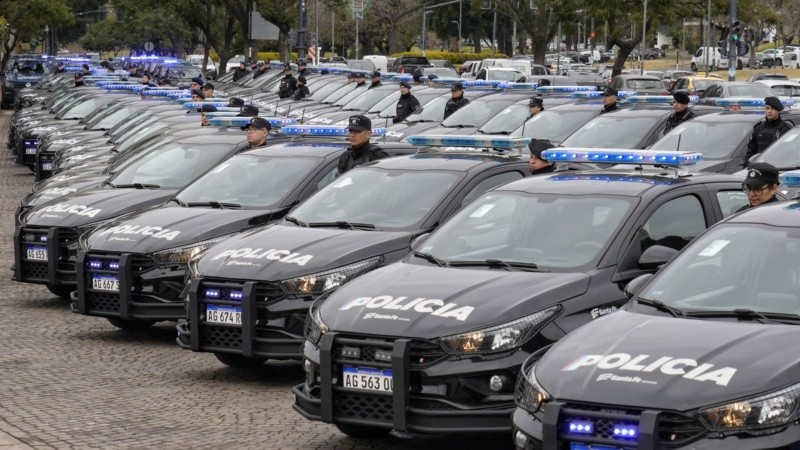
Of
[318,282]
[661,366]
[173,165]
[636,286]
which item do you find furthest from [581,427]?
[173,165]

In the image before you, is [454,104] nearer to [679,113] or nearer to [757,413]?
[679,113]

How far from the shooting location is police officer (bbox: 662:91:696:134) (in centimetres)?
1692

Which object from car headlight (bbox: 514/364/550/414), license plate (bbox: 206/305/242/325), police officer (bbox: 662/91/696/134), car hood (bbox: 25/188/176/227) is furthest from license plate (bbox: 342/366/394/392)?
police officer (bbox: 662/91/696/134)

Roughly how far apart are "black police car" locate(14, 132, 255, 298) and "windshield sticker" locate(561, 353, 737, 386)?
25.6 feet

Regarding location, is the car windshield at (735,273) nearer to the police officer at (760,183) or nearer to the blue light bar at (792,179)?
the blue light bar at (792,179)

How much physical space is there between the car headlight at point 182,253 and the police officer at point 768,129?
21.4 ft

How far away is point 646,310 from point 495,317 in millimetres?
889

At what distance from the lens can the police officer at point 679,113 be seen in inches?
666

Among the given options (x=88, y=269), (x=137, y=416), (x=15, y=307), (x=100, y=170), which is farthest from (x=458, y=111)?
(x=137, y=416)

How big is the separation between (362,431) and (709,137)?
895cm

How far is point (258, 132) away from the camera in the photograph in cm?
1344

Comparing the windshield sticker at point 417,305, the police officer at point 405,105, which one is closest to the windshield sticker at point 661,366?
the windshield sticker at point 417,305

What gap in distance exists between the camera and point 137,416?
374 inches

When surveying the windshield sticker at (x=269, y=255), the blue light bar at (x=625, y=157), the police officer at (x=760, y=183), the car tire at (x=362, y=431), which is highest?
the blue light bar at (x=625, y=157)
